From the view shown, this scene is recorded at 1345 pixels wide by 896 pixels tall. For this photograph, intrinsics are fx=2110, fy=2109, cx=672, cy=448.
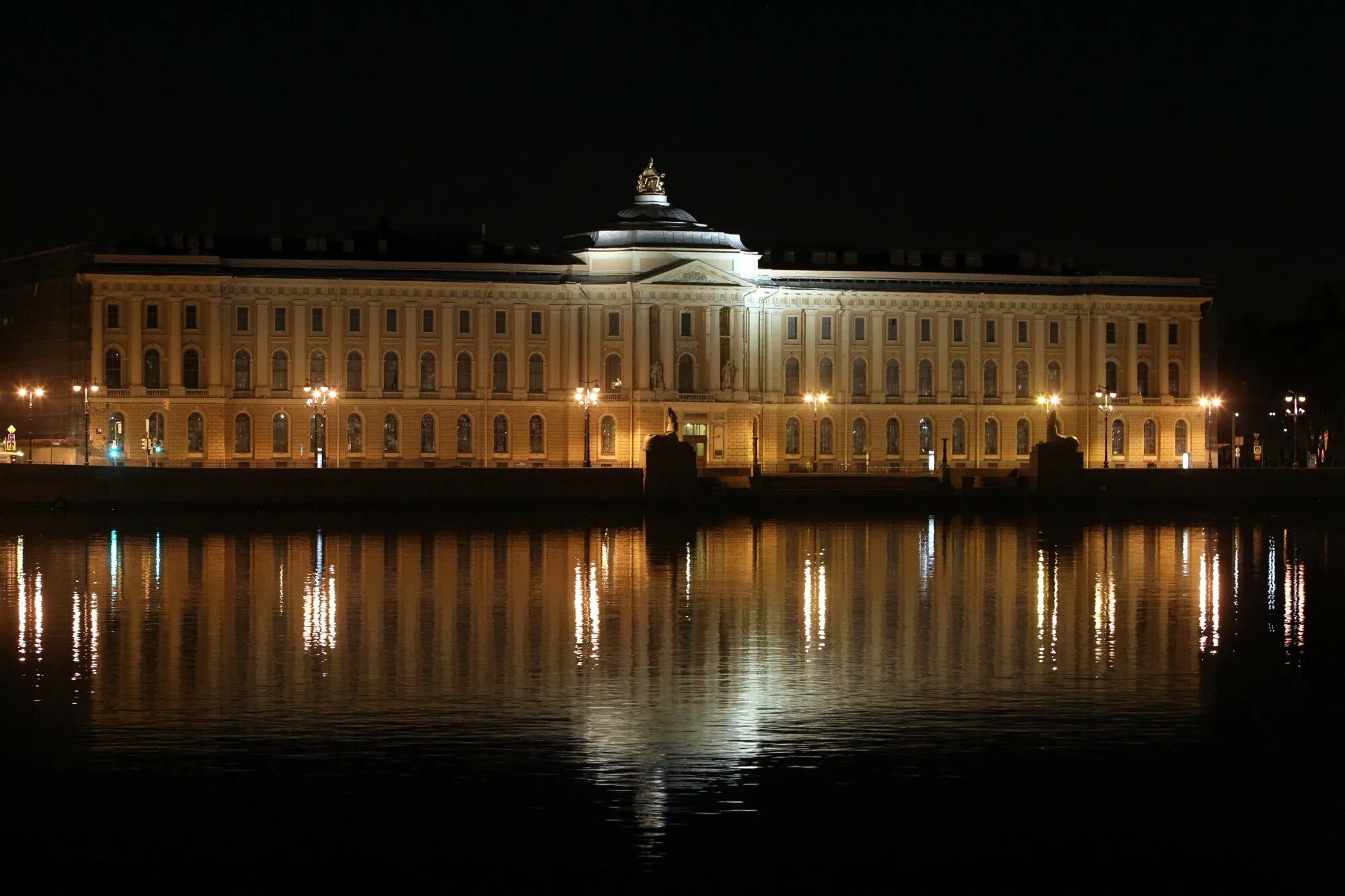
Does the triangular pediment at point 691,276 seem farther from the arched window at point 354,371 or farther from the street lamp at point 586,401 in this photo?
the arched window at point 354,371

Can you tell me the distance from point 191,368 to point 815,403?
32188mm

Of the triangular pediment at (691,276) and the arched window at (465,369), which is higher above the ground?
the triangular pediment at (691,276)

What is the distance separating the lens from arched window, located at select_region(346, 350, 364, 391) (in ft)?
350

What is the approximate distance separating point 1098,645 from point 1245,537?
105 ft

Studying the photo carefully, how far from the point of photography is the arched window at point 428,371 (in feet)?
354

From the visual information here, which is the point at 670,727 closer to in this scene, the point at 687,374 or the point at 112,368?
the point at 112,368

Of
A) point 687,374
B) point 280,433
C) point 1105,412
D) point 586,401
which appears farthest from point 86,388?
point 1105,412

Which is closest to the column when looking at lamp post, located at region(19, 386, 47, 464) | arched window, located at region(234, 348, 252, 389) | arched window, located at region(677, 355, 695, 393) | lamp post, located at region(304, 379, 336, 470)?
lamp post, located at region(19, 386, 47, 464)

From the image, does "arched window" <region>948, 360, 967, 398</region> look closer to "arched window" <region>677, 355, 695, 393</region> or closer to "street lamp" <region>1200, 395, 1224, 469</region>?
"street lamp" <region>1200, 395, 1224, 469</region>

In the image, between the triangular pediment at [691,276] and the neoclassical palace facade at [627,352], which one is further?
the triangular pediment at [691,276]

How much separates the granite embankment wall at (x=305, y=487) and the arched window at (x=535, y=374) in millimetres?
25359

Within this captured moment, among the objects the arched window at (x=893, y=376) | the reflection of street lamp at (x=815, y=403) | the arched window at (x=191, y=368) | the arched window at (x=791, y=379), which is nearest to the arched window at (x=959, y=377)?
the arched window at (x=893, y=376)

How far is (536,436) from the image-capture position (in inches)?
4274

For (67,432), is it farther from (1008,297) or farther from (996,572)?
(996,572)
